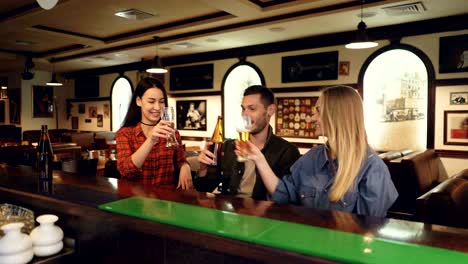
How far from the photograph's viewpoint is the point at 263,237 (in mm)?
1057

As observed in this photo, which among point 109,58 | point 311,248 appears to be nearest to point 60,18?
point 109,58

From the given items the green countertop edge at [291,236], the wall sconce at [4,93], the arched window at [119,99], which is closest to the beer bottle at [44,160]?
the green countertop edge at [291,236]

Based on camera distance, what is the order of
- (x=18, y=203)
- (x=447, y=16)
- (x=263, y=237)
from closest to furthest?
(x=263, y=237), (x=18, y=203), (x=447, y=16)

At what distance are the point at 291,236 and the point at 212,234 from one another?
245 millimetres

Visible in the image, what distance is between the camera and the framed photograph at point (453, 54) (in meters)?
5.86

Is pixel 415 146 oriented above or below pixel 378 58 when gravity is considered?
below

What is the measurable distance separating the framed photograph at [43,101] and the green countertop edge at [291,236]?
13.0m

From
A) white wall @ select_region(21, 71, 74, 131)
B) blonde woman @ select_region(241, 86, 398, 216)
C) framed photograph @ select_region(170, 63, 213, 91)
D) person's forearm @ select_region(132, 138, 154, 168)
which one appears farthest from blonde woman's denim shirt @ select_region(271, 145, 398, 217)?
white wall @ select_region(21, 71, 74, 131)

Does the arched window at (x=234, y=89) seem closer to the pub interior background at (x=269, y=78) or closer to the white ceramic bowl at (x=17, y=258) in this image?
the pub interior background at (x=269, y=78)

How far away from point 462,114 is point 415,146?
89 centimetres

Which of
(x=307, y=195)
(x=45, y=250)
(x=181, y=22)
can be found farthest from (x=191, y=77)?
(x=45, y=250)

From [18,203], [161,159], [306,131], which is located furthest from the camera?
[306,131]

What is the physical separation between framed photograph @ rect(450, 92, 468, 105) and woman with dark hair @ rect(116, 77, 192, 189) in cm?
542

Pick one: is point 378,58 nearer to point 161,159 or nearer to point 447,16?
point 447,16
